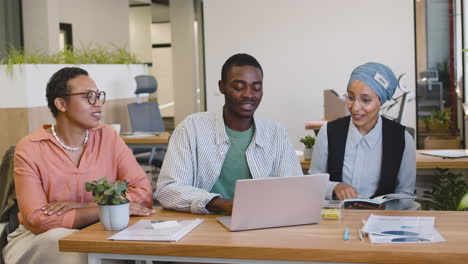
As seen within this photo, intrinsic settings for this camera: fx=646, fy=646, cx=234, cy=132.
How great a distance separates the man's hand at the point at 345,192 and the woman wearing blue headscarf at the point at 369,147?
0.03 ft

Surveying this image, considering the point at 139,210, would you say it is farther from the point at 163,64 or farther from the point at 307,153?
the point at 163,64

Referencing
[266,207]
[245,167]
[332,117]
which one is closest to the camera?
[266,207]

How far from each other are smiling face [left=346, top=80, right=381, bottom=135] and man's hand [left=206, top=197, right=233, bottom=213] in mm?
853

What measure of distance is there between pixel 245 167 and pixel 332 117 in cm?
481

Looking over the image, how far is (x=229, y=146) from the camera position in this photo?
8.80 feet

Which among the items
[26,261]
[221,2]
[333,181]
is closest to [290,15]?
[221,2]

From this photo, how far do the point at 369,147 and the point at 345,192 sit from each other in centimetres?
30

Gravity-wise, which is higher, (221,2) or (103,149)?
(221,2)

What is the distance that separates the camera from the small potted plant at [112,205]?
2219 mm

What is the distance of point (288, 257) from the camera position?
6.34 feet

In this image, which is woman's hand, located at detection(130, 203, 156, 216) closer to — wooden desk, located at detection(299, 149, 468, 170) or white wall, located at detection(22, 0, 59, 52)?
wooden desk, located at detection(299, 149, 468, 170)

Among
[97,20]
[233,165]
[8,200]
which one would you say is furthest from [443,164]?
[97,20]

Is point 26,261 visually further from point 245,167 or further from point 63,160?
point 245,167

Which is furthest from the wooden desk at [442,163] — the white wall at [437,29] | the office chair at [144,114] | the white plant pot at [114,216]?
the white wall at [437,29]
